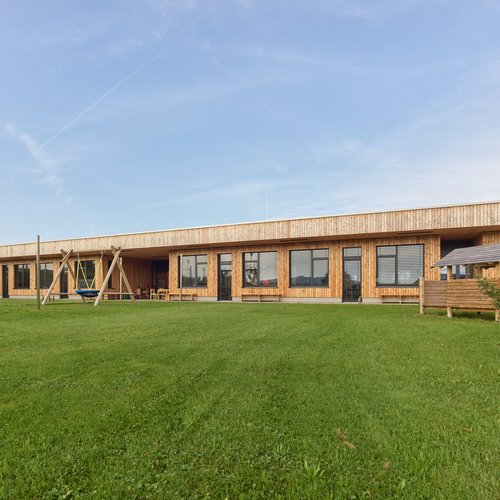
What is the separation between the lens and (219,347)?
607cm

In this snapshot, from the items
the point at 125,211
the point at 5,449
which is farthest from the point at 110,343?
the point at 125,211

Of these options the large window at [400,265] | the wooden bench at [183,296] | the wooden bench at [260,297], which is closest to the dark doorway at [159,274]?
the wooden bench at [183,296]

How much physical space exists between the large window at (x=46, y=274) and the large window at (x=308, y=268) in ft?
71.7

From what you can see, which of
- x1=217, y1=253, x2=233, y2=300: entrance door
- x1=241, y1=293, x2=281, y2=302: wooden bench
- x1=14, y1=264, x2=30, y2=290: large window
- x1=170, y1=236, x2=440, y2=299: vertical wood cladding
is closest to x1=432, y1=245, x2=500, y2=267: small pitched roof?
x1=170, y1=236, x2=440, y2=299: vertical wood cladding

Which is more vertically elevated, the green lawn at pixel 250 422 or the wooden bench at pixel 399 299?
the green lawn at pixel 250 422

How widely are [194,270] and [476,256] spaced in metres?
16.9

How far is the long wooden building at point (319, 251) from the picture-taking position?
1692 cm

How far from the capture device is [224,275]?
22797 mm

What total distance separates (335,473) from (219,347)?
13.2 ft

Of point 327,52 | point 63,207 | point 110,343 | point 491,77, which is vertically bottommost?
point 110,343

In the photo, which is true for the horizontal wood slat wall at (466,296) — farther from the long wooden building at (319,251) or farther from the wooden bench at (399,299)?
the wooden bench at (399,299)

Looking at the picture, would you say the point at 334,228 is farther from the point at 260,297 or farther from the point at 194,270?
the point at 194,270

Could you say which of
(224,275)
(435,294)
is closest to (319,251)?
(224,275)

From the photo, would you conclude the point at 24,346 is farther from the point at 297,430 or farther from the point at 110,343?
the point at 297,430
